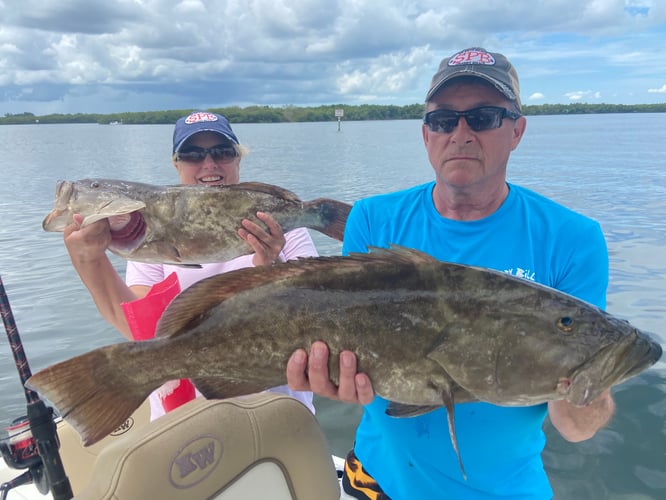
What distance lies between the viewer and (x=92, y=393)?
2.09m

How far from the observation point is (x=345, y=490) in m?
3.05

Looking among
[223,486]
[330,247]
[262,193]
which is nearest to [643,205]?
[330,247]

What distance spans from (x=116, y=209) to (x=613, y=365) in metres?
3.04

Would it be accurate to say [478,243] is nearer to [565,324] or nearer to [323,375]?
[565,324]

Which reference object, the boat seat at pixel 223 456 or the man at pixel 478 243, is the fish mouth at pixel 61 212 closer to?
the boat seat at pixel 223 456

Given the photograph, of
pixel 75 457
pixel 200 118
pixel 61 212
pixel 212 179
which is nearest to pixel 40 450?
pixel 75 457

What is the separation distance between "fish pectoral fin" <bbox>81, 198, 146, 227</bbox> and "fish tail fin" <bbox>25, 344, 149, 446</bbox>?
1.38 metres

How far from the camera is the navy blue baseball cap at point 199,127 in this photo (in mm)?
3807

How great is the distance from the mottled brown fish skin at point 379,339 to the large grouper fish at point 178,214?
1.45m

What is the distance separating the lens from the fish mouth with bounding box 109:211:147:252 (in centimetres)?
343

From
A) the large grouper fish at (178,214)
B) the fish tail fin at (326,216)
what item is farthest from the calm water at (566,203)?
the large grouper fish at (178,214)

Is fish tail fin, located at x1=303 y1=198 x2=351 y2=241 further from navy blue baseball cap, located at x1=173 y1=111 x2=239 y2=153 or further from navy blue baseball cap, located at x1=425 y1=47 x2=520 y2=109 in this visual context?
navy blue baseball cap, located at x1=425 y1=47 x2=520 y2=109

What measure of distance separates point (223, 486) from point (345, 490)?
101cm

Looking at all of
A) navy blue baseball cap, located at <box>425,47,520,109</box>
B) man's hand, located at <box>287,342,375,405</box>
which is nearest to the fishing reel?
man's hand, located at <box>287,342,375,405</box>
